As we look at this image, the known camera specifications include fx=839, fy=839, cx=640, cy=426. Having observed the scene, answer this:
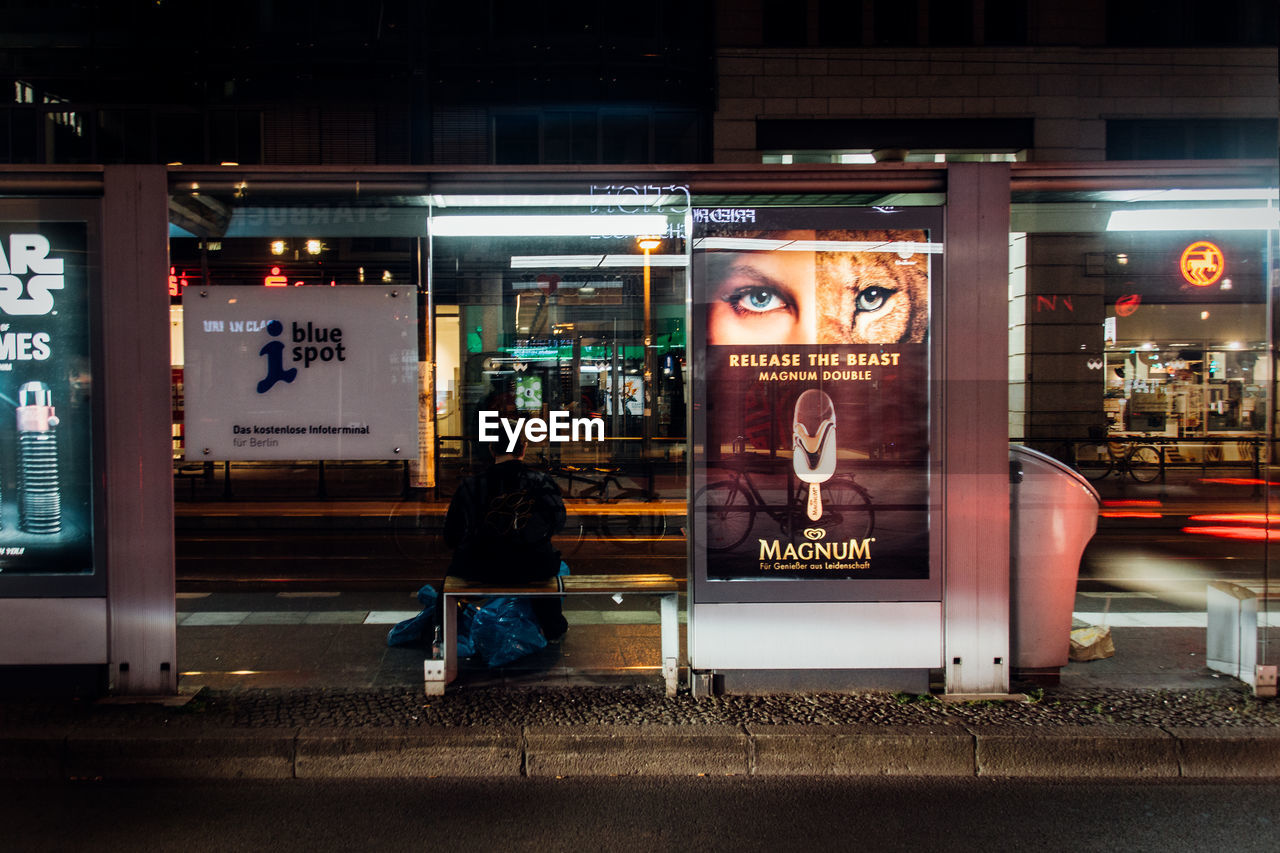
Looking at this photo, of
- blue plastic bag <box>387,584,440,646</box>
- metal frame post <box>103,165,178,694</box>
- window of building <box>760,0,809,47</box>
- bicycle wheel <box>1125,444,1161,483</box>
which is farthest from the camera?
window of building <box>760,0,809,47</box>

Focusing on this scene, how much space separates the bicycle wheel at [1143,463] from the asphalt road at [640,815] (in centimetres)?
1018

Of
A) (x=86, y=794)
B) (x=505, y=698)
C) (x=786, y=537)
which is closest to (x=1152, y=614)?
(x=786, y=537)

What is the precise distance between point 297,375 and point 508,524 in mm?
1529

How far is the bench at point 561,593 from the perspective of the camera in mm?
4766

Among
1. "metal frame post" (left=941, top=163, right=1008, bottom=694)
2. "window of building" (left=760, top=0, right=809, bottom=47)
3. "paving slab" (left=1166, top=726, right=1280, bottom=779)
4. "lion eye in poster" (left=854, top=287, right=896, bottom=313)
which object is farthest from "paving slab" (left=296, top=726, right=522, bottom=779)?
"window of building" (left=760, top=0, right=809, bottom=47)

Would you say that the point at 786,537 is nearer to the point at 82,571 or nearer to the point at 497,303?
the point at 497,303

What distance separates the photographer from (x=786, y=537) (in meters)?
4.82

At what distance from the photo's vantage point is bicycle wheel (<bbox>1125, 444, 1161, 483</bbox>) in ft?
42.1

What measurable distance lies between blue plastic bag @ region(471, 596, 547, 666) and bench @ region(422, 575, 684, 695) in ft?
1.02

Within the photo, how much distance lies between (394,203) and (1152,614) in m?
6.47

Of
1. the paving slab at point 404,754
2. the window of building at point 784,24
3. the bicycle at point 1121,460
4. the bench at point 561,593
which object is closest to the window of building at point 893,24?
the window of building at point 784,24

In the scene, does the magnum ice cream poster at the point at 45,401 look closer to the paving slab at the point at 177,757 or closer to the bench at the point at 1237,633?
the paving slab at the point at 177,757

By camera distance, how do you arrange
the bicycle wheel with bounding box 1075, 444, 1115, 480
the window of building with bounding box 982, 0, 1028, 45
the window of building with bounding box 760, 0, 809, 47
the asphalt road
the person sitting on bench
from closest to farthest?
the asphalt road
the person sitting on bench
the bicycle wheel with bounding box 1075, 444, 1115, 480
the window of building with bounding box 760, 0, 809, 47
the window of building with bounding box 982, 0, 1028, 45
